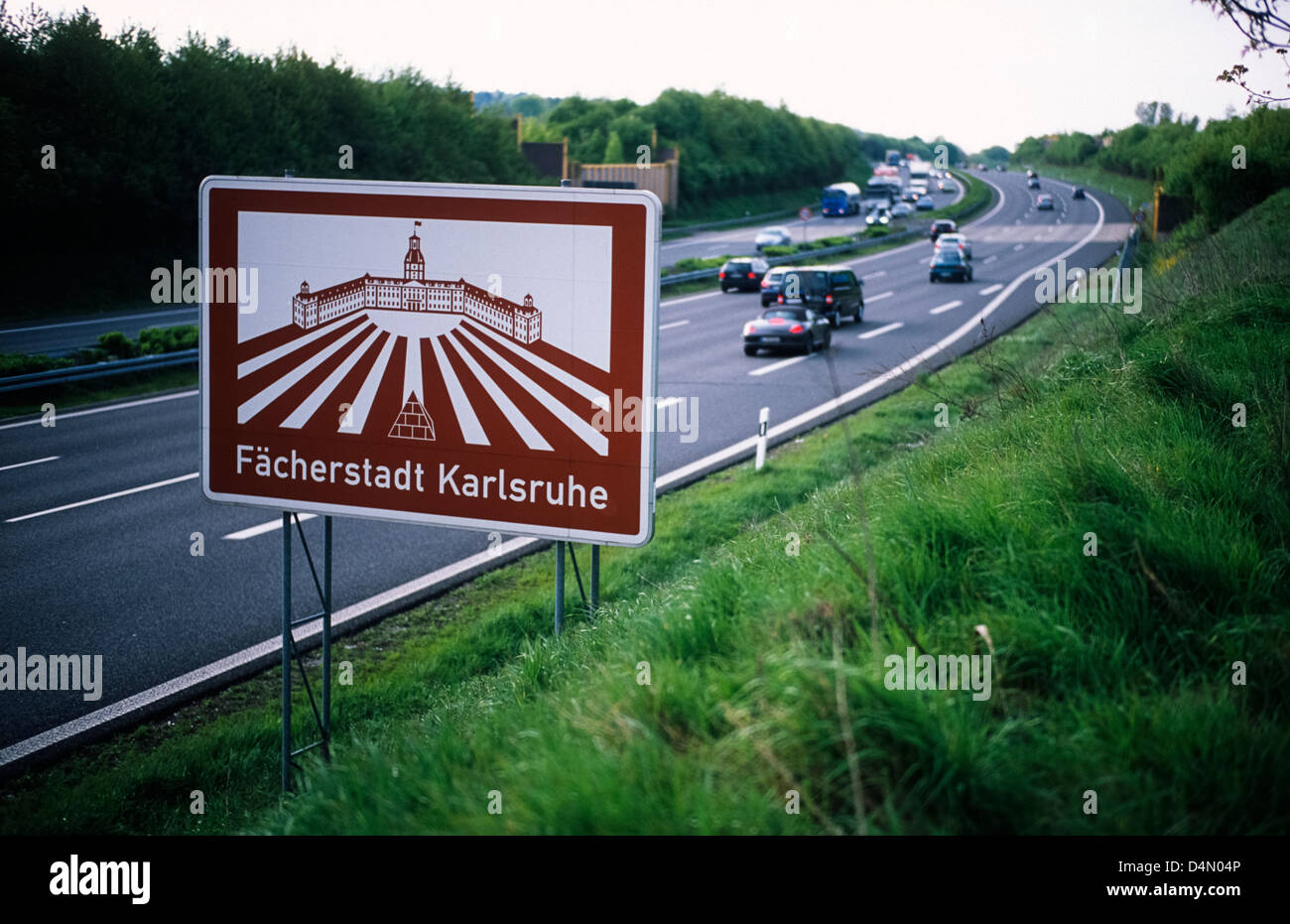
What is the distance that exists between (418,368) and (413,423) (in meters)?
0.31

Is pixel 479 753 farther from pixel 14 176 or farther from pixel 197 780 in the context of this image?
pixel 14 176

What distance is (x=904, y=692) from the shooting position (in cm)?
354

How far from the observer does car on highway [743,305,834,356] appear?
24.9 metres

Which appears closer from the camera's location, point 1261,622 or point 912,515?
point 1261,622

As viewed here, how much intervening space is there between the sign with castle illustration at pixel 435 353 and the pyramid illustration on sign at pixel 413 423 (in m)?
0.01

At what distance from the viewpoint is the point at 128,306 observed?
3581 cm

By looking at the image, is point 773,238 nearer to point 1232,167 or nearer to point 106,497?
point 1232,167

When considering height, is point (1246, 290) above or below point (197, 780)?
above

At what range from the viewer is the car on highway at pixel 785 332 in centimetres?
2491

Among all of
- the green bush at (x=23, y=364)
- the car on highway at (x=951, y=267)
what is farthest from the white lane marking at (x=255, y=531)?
the car on highway at (x=951, y=267)

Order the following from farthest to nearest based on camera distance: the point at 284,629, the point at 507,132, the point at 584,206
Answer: the point at 507,132
the point at 284,629
the point at 584,206

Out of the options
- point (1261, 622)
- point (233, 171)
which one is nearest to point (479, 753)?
point (1261, 622)
